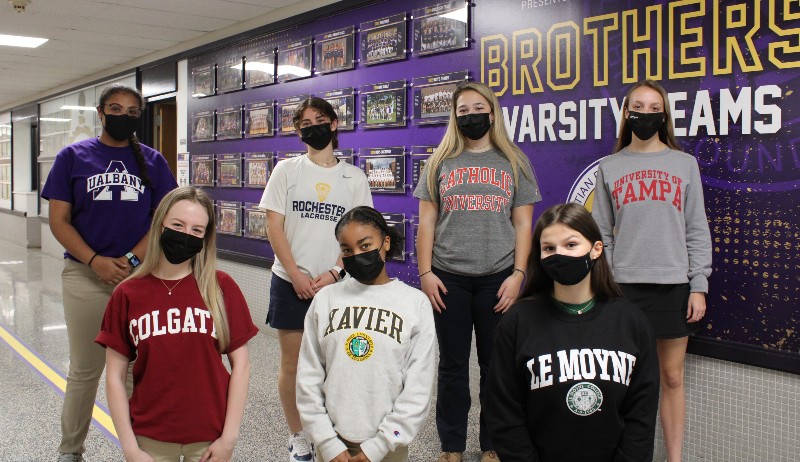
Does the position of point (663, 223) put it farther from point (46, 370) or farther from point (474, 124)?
point (46, 370)

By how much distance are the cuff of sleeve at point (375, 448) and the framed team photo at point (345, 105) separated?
3.15 metres

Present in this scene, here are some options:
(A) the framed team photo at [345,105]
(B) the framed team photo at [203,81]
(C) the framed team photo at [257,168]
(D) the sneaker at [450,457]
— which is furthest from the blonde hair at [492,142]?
(B) the framed team photo at [203,81]

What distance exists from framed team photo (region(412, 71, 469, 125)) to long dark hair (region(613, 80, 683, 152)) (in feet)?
4.29

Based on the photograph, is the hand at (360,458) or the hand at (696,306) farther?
the hand at (696,306)

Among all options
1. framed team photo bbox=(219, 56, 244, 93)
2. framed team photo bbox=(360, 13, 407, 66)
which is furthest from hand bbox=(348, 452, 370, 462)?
framed team photo bbox=(219, 56, 244, 93)

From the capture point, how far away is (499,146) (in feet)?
8.97

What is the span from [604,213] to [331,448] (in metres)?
1.45

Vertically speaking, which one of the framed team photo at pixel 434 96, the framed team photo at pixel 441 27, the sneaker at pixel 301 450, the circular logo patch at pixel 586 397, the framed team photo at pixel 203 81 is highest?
the framed team photo at pixel 203 81

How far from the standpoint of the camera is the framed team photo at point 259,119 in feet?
18.1

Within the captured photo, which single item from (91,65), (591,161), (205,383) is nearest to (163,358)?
(205,383)

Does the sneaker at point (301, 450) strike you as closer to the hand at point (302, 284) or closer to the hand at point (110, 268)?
the hand at point (302, 284)

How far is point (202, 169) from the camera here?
256 inches

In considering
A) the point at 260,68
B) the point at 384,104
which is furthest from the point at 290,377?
the point at 260,68

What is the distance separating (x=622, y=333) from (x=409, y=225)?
8.64 feet
